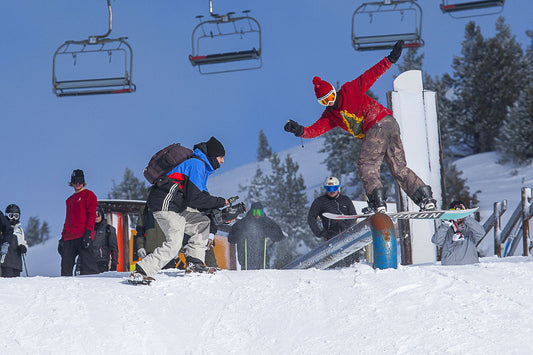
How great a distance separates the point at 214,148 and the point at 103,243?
342 cm

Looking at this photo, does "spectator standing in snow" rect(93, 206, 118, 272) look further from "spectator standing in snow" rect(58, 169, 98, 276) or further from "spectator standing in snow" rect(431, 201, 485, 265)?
"spectator standing in snow" rect(431, 201, 485, 265)

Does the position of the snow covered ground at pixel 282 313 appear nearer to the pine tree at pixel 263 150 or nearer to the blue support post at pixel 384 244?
the blue support post at pixel 384 244

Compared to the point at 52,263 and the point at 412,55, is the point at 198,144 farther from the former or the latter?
the point at 412,55

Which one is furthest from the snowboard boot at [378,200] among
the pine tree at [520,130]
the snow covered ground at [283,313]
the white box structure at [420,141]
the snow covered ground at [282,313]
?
the pine tree at [520,130]

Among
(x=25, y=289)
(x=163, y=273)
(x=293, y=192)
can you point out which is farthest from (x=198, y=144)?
(x=293, y=192)

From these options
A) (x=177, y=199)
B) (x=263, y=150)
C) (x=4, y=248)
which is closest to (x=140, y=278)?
(x=177, y=199)

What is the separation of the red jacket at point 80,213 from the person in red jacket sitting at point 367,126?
113 inches

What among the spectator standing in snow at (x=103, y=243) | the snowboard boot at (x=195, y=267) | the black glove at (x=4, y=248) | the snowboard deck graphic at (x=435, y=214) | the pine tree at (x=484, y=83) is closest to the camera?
the snowboard boot at (x=195, y=267)

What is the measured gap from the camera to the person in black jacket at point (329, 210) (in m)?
8.44

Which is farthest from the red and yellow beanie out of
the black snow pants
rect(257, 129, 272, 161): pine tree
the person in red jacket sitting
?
rect(257, 129, 272, 161): pine tree

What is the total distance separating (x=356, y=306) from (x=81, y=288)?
92.8 inches

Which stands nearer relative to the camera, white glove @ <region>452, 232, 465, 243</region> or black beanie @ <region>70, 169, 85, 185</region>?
white glove @ <region>452, 232, 465, 243</region>

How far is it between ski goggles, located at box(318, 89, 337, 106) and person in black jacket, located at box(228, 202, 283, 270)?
318 cm

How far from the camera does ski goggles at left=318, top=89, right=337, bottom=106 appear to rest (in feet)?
20.8
